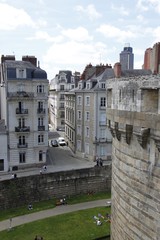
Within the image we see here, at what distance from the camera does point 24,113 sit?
1283 inches

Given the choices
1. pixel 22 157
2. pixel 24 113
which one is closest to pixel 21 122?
pixel 24 113

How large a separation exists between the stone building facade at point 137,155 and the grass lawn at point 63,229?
10.1 metres

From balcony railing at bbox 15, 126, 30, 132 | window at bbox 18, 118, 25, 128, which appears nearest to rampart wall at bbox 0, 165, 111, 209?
balcony railing at bbox 15, 126, 30, 132

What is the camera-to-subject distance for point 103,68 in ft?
127

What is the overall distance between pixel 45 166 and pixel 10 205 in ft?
29.9

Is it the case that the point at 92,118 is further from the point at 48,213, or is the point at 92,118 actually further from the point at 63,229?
the point at 63,229

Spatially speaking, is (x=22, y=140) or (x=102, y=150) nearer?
(x=22, y=140)

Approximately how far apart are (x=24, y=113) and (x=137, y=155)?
25136 mm

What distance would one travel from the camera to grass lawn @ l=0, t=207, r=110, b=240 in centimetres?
1989

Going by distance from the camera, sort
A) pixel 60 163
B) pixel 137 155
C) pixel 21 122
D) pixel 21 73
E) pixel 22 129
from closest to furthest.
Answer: pixel 137 155 → pixel 21 73 → pixel 22 129 → pixel 21 122 → pixel 60 163

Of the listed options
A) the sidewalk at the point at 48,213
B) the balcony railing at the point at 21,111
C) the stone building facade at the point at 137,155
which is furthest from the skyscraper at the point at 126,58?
the stone building facade at the point at 137,155

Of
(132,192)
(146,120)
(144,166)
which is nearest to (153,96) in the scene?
(146,120)

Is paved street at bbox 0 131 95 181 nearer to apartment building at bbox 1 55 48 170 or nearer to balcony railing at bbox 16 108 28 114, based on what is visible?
apartment building at bbox 1 55 48 170

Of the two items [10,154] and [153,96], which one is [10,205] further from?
[153,96]
